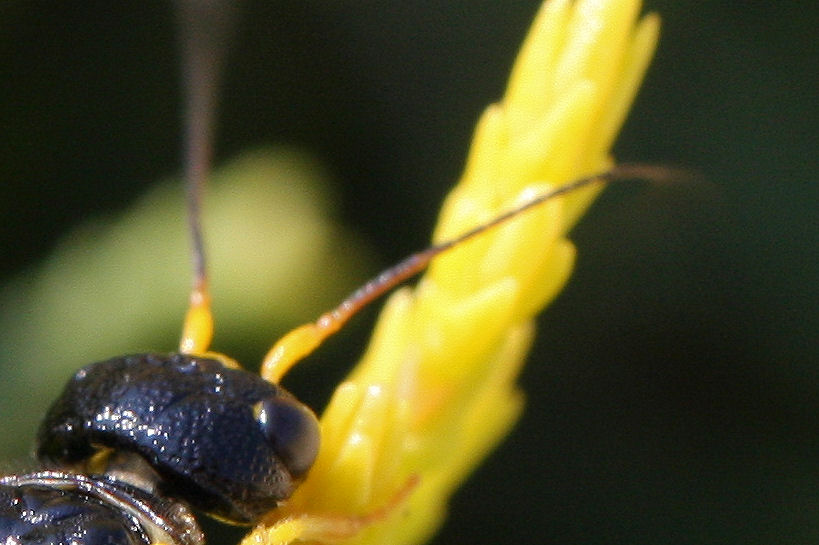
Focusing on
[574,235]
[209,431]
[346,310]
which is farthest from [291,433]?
[574,235]

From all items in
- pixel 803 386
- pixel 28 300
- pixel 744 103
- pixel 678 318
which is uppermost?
pixel 28 300

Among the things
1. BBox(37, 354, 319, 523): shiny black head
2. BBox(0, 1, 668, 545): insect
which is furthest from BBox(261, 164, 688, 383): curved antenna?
BBox(37, 354, 319, 523): shiny black head

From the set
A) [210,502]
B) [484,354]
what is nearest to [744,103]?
[484,354]

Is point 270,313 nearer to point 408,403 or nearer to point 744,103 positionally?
point 408,403

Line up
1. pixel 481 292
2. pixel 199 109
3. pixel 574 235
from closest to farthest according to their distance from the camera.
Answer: pixel 481 292 → pixel 199 109 → pixel 574 235

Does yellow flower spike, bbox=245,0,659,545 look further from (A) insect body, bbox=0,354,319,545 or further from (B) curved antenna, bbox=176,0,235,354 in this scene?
(B) curved antenna, bbox=176,0,235,354

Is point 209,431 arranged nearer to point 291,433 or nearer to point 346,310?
point 291,433
